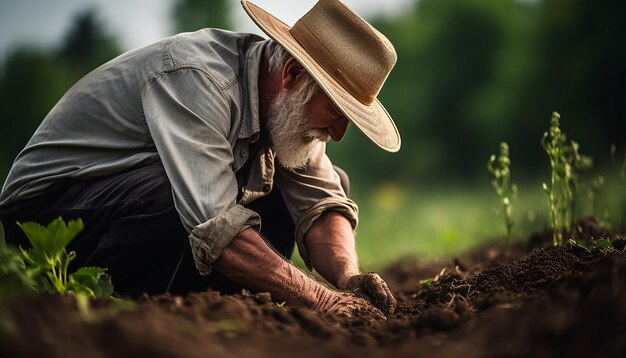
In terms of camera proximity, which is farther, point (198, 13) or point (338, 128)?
point (198, 13)

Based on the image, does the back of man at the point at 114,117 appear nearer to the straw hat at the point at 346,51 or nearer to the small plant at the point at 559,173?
the straw hat at the point at 346,51

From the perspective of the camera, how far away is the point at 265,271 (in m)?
2.45

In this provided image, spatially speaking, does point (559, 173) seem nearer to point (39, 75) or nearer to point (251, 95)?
point (251, 95)

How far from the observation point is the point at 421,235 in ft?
29.0

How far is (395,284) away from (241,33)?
6.00 ft

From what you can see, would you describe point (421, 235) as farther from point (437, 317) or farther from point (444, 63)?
point (444, 63)

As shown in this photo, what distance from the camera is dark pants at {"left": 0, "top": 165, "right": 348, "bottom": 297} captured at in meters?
2.69

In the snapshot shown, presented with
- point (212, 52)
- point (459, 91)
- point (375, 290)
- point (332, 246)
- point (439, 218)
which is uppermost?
point (212, 52)

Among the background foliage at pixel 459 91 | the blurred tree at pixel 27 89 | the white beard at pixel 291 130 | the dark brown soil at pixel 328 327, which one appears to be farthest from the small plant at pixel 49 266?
the blurred tree at pixel 27 89

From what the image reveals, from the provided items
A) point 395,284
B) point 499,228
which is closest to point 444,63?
point 499,228

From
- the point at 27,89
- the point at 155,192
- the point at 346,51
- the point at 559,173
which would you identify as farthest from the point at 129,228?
the point at 27,89

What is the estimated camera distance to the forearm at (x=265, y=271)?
2.44 m

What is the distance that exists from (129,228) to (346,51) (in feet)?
3.50

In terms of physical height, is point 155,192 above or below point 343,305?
above
